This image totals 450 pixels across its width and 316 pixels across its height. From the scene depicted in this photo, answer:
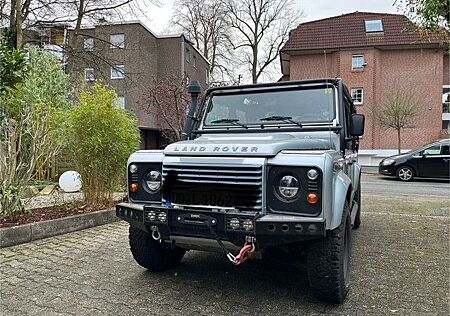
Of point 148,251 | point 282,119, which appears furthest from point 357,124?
point 148,251

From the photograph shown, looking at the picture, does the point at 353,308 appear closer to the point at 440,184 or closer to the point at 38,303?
the point at 38,303

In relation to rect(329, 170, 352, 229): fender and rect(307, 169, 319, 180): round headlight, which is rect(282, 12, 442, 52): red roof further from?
rect(307, 169, 319, 180): round headlight

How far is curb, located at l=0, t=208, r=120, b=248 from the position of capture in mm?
4922

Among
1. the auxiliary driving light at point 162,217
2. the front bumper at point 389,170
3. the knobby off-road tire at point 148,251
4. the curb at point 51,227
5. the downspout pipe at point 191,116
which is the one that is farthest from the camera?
the front bumper at point 389,170

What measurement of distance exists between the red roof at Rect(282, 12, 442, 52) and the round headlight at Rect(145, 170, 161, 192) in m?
25.1

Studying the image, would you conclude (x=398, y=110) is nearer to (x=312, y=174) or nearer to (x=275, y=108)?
(x=275, y=108)

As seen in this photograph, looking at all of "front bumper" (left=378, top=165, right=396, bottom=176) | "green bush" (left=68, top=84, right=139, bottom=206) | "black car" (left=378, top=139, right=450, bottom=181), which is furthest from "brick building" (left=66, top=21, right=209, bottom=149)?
"green bush" (left=68, top=84, right=139, bottom=206)

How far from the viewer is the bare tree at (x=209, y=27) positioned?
3403 centimetres

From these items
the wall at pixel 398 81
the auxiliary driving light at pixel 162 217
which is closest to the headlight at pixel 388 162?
the wall at pixel 398 81

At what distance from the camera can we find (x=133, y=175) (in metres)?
3.45

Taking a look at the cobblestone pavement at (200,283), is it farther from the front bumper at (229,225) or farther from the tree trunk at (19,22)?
the tree trunk at (19,22)

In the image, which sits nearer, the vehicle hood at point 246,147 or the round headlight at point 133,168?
the vehicle hood at point 246,147

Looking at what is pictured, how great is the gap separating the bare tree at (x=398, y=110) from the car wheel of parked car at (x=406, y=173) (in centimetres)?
645

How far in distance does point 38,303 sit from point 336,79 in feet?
11.3
